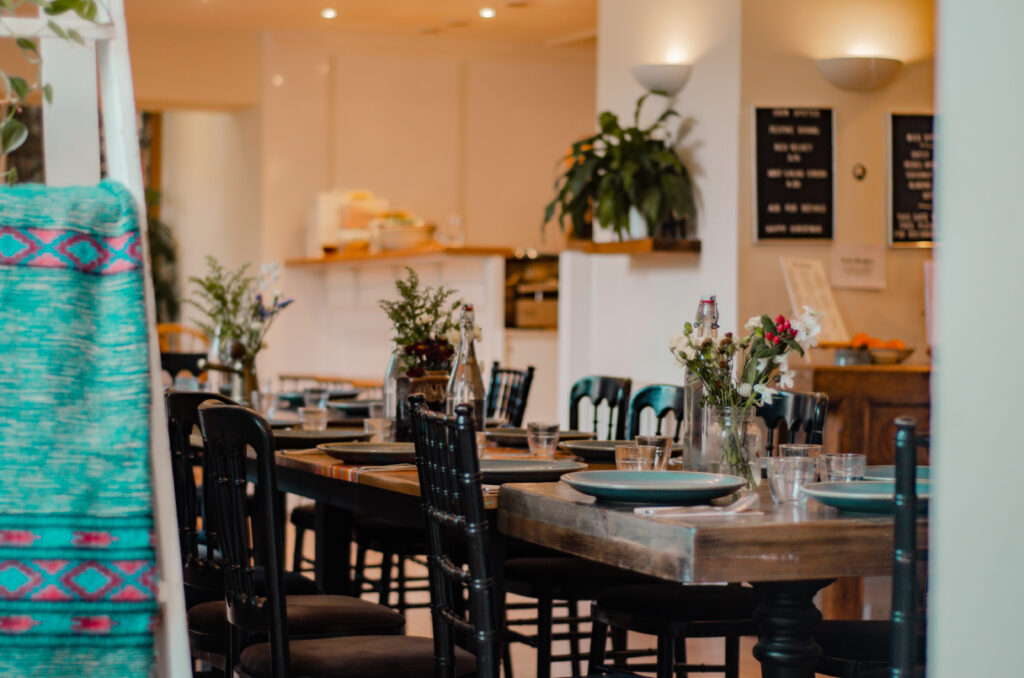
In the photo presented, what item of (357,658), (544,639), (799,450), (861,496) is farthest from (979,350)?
(544,639)

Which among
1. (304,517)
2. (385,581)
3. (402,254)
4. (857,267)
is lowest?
(385,581)

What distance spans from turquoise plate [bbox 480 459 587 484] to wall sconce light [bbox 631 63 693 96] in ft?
10.7

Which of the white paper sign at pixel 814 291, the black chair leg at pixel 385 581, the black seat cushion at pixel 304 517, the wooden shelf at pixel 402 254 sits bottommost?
the black chair leg at pixel 385 581

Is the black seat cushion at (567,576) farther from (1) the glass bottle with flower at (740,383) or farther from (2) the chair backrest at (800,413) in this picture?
(1) the glass bottle with flower at (740,383)

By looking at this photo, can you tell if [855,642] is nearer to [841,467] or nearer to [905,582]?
[841,467]

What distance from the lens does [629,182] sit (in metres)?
5.12

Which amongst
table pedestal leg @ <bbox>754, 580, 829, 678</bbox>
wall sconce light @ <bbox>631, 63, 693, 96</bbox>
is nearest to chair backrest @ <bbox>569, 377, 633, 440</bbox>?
table pedestal leg @ <bbox>754, 580, 829, 678</bbox>

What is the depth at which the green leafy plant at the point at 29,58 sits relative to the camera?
121 centimetres

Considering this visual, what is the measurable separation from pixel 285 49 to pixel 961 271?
28.1 feet

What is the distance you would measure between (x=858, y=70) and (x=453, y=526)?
376 cm

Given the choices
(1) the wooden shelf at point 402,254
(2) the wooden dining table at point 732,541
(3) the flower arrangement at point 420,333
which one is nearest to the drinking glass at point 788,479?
(2) the wooden dining table at point 732,541

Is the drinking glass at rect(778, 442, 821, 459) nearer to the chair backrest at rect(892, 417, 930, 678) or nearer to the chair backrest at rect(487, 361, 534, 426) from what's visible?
the chair backrest at rect(892, 417, 930, 678)

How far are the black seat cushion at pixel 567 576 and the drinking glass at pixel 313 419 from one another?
0.62m

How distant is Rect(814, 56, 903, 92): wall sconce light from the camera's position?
502 cm
